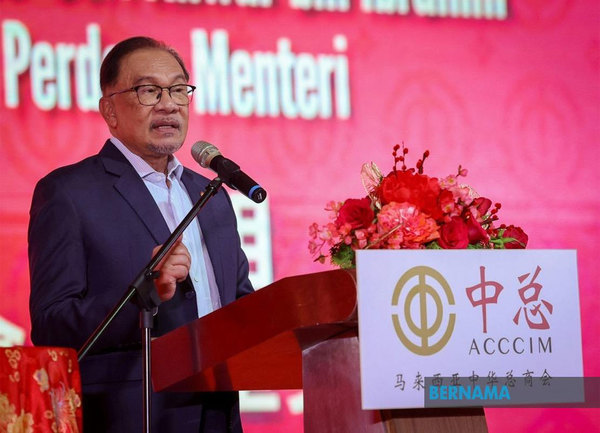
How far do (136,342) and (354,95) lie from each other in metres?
1.84

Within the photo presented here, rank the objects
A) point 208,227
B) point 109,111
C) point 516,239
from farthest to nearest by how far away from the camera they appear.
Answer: point 109,111, point 208,227, point 516,239

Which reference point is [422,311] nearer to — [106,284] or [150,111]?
[106,284]

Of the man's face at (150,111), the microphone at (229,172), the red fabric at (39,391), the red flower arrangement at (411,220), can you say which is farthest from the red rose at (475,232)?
the man's face at (150,111)

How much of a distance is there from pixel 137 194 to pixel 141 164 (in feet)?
0.48

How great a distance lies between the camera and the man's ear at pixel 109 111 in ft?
8.99

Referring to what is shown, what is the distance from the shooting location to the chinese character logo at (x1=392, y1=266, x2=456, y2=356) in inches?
61.8

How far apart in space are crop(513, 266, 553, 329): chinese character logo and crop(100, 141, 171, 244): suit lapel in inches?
42.6

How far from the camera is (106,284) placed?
2.39m

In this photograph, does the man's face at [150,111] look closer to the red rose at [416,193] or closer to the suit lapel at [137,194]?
the suit lapel at [137,194]

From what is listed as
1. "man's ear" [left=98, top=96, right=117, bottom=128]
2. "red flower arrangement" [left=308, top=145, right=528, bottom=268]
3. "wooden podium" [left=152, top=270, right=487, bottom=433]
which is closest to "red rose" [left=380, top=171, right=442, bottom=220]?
"red flower arrangement" [left=308, top=145, right=528, bottom=268]

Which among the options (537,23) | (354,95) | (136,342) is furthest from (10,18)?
(537,23)

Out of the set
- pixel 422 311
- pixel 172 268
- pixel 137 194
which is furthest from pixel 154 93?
pixel 422 311

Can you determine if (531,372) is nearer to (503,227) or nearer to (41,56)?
(503,227)

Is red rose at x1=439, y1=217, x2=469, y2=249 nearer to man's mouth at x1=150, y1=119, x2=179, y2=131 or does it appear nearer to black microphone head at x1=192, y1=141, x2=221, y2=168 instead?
black microphone head at x1=192, y1=141, x2=221, y2=168
